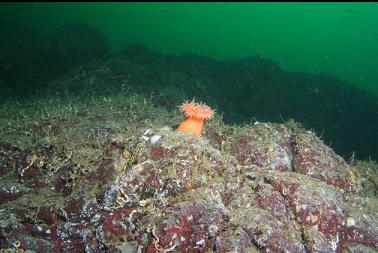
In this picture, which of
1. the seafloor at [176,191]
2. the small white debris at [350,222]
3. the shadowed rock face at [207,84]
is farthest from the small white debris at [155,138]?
the shadowed rock face at [207,84]

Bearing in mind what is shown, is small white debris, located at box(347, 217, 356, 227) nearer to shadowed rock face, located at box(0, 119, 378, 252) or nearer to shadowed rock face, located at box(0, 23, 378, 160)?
shadowed rock face, located at box(0, 119, 378, 252)

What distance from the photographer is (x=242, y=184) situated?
4.79 m

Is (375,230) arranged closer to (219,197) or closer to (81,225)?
(219,197)

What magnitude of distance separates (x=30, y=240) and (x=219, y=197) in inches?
101

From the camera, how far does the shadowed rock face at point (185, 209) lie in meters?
3.99

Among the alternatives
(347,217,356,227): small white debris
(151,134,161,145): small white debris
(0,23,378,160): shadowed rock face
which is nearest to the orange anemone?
(151,134,161,145): small white debris

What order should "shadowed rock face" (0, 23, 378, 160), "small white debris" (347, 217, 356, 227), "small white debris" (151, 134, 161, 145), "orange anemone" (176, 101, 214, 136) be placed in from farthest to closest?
"shadowed rock face" (0, 23, 378, 160)
"orange anemone" (176, 101, 214, 136)
"small white debris" (151, 134, 161, 145)
"small white debris" (347, 217, 356, 227)

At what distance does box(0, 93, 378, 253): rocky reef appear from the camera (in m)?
4.03

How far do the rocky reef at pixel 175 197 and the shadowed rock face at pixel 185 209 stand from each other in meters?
0.01

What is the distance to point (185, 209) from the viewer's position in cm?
409

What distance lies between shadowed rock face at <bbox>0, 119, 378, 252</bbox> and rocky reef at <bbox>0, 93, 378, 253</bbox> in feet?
0.05

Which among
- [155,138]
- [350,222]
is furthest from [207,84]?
[350,222]

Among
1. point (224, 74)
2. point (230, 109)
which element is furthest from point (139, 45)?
point (230, 109)

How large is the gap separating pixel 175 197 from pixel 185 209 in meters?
0.30
